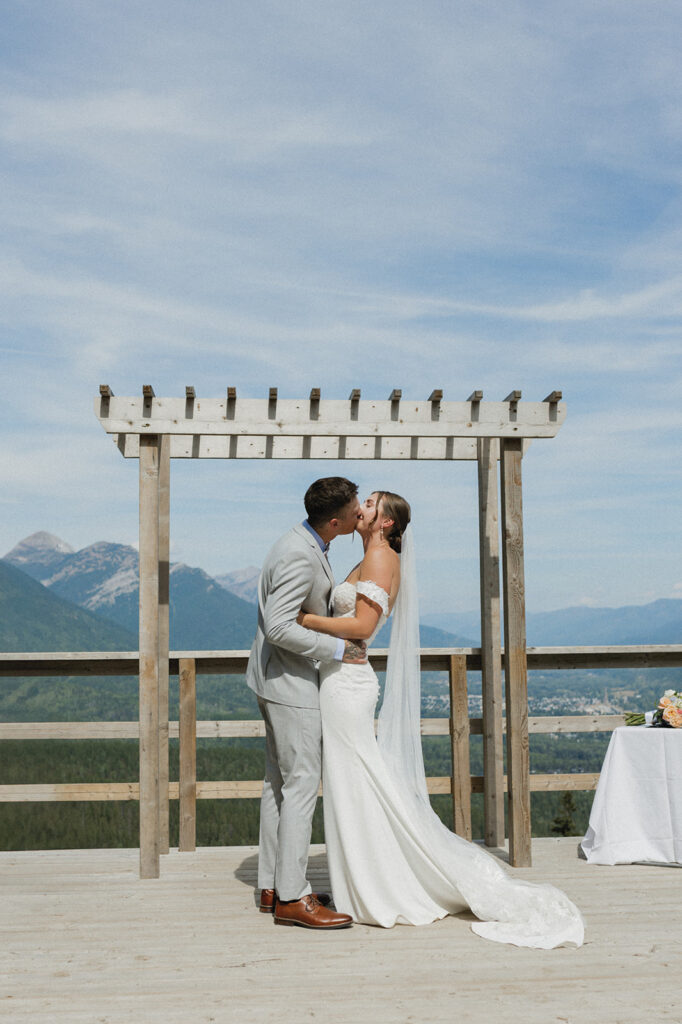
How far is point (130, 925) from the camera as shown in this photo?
417 centimetres

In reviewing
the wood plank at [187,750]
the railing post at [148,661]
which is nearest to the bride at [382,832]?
the railing post at [148,661]

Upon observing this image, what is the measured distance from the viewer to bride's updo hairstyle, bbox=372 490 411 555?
4.43m

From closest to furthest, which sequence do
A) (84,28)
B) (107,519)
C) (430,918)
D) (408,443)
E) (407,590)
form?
(430,918)
(407,590)
(408,443)
(84,28)
(107,519)

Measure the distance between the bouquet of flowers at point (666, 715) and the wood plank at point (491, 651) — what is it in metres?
0.78

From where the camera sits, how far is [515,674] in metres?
5.15

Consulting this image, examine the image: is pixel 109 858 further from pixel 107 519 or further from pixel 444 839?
pixel 107 519

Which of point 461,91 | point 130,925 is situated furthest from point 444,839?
point 461,91

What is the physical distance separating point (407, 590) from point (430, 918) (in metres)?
1.39

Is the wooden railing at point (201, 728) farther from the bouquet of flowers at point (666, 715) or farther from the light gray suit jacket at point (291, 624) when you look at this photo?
A: the light gray suit jacket at point (291, 624)

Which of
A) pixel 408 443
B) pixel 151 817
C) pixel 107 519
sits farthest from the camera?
pixel 107 519

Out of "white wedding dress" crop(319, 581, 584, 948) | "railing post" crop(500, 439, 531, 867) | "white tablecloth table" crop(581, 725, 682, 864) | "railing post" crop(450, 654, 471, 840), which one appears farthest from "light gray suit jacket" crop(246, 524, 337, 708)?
"white tablecloth table" crop(581, 725, 682, 864)

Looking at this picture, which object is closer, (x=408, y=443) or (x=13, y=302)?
(x=408, y=443)

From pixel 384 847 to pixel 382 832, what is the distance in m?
0.06

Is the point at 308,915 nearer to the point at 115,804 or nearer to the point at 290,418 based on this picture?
the point at 290,418
